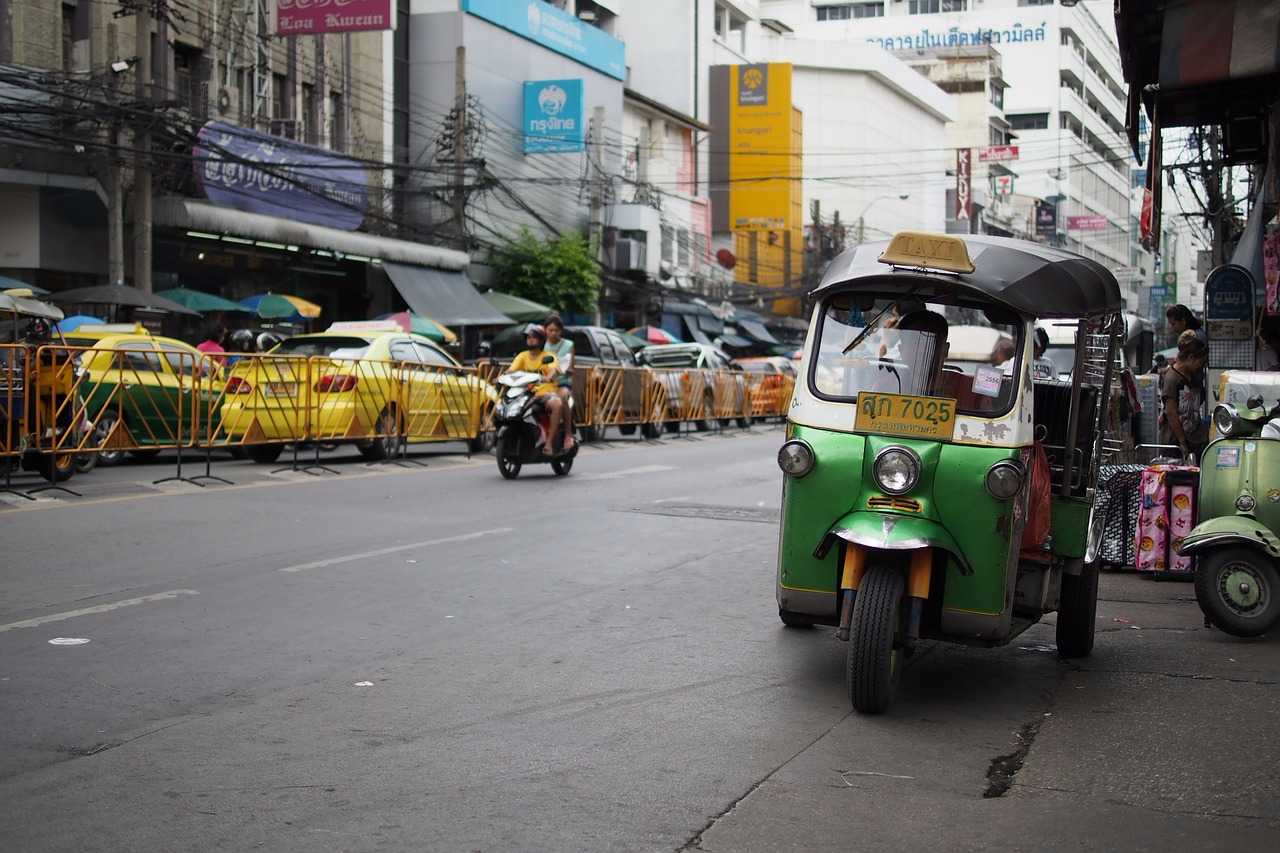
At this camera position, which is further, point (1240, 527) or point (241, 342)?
point (241, 342)

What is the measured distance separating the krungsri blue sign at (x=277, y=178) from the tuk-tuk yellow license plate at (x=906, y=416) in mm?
20599

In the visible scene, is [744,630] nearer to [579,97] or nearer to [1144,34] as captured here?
[1144,34]

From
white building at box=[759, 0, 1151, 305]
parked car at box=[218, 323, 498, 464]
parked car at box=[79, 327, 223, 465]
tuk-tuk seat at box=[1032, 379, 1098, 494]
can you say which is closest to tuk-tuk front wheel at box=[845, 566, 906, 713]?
tuk-tuk seat at box=[1032, 379, 1098, 494]

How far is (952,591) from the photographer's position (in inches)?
243

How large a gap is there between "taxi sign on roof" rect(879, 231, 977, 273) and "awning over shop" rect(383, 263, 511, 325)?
28697 mm

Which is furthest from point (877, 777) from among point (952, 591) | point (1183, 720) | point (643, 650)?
point (643, 650)

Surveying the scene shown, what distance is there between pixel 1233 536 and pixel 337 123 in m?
31.1

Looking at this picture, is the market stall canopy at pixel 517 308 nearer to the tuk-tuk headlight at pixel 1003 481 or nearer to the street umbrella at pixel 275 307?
the street umbrella at pixel 275 307

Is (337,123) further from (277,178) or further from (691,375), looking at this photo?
(691,375)

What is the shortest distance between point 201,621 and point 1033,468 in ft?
14.1

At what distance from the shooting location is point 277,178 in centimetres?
2977

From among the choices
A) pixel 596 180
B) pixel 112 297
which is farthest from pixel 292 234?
pixel 596 180

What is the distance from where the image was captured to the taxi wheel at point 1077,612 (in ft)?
24.0

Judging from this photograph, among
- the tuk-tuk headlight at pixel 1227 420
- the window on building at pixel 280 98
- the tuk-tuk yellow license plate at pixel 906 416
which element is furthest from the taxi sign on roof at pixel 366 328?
the tuk-tuk yellow license plate at pixel 906 416
